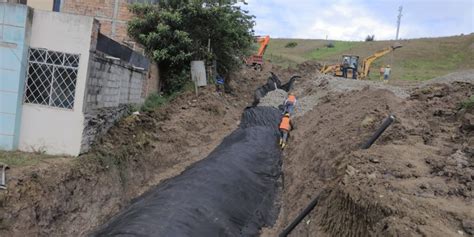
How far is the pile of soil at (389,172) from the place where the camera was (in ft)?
17.3

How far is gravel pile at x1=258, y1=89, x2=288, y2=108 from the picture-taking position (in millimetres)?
21234

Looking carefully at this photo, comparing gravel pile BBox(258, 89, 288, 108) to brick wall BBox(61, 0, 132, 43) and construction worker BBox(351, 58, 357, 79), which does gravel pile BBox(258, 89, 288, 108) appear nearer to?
construction worker BBox(351, 58, 357, 79)

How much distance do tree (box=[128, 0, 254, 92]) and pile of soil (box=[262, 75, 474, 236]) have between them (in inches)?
268

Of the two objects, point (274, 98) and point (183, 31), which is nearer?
point (183, 31)

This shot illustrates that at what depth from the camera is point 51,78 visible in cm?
996

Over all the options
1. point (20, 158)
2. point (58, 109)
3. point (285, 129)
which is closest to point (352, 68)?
point (285, 129)

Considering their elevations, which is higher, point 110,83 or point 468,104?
point 468,104

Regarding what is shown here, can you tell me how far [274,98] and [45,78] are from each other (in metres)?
13.7

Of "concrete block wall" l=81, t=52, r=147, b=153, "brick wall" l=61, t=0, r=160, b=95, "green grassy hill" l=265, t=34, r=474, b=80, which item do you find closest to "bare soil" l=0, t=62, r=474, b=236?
"concrete block wall" l=81, t=52, r=147, b=153

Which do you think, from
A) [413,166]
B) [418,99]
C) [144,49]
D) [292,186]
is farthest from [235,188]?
[144,49]

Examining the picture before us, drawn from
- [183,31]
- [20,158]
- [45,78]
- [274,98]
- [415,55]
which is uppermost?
[415,55]

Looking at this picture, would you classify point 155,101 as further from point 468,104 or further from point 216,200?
point 468,104

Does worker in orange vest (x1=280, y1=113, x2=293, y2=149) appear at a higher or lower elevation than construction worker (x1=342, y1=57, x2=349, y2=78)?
lower

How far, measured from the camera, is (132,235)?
614 cm
